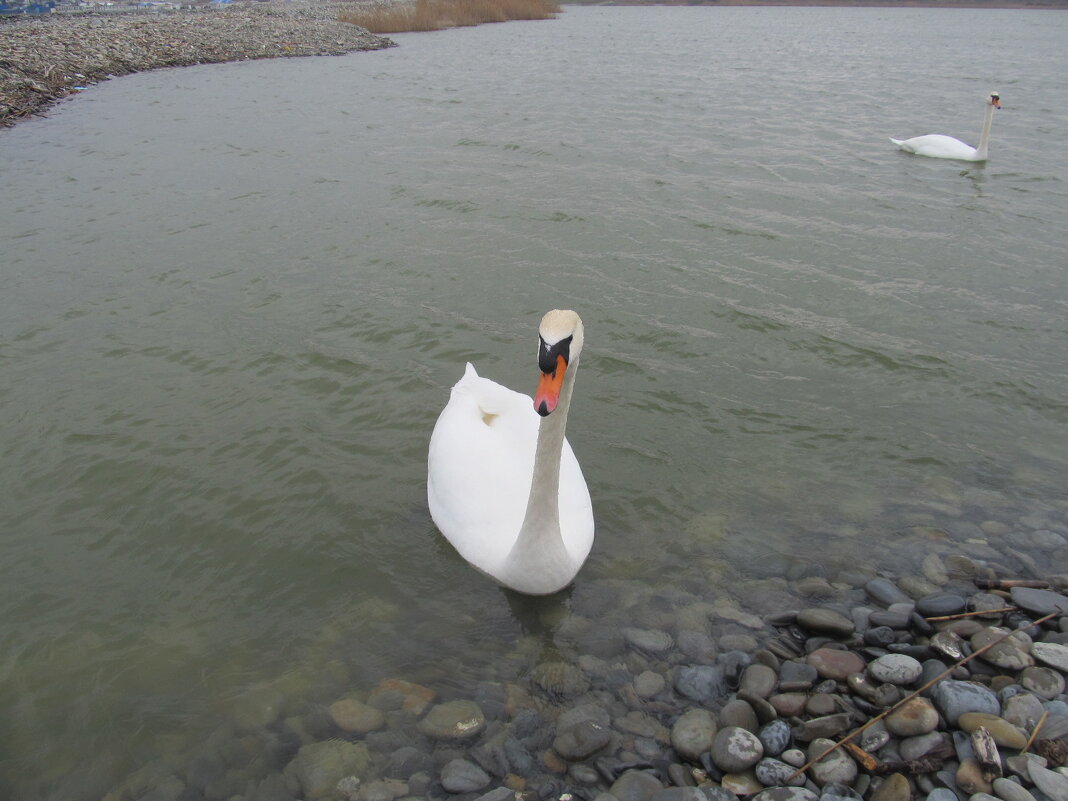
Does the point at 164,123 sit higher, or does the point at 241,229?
the point at 164,123

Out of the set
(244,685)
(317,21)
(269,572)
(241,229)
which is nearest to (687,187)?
(241,229)

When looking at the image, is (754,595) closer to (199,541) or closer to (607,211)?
(199,541)

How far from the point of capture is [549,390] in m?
3.96

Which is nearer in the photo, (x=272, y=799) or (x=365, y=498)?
(x=272, y=799)

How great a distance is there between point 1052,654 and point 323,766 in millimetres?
3945

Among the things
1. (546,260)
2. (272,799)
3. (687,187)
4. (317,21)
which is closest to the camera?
(272,799)

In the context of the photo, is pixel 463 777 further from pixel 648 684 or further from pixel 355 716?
pixel 648 684

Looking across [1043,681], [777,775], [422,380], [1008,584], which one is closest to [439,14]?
[422,380]

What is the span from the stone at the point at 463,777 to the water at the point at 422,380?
53cm

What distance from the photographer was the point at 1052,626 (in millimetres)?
4457

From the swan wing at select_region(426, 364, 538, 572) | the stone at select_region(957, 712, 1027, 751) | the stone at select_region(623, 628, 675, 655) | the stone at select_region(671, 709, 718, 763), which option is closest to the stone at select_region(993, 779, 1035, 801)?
the stone at select_region(957, 712, 1027, 751)

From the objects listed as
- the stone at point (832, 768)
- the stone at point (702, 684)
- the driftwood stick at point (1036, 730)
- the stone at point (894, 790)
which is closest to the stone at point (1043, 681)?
the driftwood stick at point (1036, 730)

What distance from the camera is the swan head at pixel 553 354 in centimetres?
394

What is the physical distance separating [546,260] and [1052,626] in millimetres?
7534
